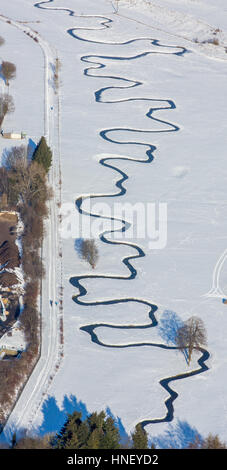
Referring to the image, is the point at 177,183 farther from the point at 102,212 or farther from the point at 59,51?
the point at 59,51

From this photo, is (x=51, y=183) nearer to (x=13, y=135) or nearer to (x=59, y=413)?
(x=13, y=135)

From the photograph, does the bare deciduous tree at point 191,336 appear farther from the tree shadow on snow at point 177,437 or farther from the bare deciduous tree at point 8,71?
the bare deciduous tree at point 8,71

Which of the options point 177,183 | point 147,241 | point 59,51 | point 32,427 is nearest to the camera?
point 32,427

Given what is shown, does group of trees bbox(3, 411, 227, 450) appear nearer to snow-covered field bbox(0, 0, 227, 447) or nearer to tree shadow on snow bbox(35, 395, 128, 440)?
tree shadow on snow bbox(35, 395, 128, 440)

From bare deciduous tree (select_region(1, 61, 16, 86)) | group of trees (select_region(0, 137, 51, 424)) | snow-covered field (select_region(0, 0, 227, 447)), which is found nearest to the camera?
group of trees (select_region(0, 137, 51, 424))

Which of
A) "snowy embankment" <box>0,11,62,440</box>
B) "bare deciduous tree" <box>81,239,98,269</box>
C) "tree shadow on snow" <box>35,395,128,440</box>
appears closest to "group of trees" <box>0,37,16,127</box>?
A: "snowy embankment" <box>0,11,62,440</box>

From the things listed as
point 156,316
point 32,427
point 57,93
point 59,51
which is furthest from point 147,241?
point 59,51
